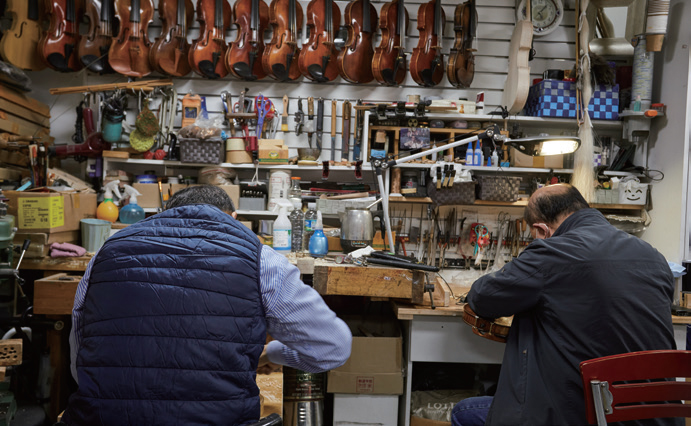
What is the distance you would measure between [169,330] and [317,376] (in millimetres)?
1929

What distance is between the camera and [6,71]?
3.52 m

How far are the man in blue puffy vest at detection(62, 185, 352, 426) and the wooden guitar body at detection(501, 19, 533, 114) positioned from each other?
9.83 ft

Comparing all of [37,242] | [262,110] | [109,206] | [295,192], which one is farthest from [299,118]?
[37,242]

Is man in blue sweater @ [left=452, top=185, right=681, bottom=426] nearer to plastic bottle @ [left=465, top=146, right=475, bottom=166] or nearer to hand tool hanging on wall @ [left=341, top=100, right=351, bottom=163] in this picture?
plastic bottle @ [left=465, top=146, right=475, bottom=166]

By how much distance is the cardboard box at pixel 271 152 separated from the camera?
3.76 meters

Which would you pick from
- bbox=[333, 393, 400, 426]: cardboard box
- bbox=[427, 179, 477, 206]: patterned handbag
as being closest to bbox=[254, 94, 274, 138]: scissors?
bbox=[427, 179, 477, 206]: patterned handbag

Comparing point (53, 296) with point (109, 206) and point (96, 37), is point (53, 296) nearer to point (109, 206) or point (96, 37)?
point (109, 206)

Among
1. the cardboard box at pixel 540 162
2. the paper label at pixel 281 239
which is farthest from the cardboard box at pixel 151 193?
the cardboard box at pixel 540 162

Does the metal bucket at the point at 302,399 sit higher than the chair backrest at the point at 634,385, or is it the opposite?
the chair backrest at the point at 634,385

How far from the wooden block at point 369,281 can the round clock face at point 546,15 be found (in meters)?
2.68

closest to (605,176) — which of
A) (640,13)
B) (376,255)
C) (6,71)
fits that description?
(640,13)

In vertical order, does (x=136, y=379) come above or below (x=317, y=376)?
above

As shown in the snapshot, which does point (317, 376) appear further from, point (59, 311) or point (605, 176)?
point (605, 176)

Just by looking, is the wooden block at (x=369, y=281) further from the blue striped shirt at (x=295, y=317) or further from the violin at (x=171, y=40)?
the violin at (x=171, y=40)
